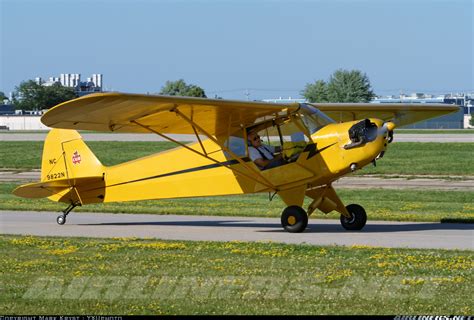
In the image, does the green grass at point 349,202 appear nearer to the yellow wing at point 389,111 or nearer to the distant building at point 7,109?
the yellow wing at point 389,111

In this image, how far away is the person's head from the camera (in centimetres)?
1797

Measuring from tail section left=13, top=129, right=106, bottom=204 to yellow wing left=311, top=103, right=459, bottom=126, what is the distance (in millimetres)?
5224

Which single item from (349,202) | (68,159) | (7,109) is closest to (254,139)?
(68,159)

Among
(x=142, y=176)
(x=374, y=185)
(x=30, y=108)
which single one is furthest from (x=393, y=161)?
(x=30, y=108)

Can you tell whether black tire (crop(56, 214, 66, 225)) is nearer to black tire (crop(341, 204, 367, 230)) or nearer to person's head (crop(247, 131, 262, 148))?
person's head (crop(247, 131, 262, 148))

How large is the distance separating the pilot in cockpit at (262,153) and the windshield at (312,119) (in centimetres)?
75

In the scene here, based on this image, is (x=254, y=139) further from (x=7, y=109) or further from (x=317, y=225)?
(x=7, y=109)

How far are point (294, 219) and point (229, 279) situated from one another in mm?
5886

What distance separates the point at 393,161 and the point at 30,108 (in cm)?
10794

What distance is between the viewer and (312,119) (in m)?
17.6

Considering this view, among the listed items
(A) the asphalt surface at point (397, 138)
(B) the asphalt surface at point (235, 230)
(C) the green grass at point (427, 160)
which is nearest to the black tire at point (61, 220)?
(B) the asphalt surface at point (235, 230)

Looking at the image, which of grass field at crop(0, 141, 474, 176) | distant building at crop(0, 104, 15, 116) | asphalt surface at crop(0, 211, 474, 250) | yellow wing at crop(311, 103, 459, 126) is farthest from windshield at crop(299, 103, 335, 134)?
Answer: distant building at crop(0, 104, 15, 116)

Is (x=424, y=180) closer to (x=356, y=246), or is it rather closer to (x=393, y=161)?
(x=393, y=161)

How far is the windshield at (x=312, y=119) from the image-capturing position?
1752 centimetres
